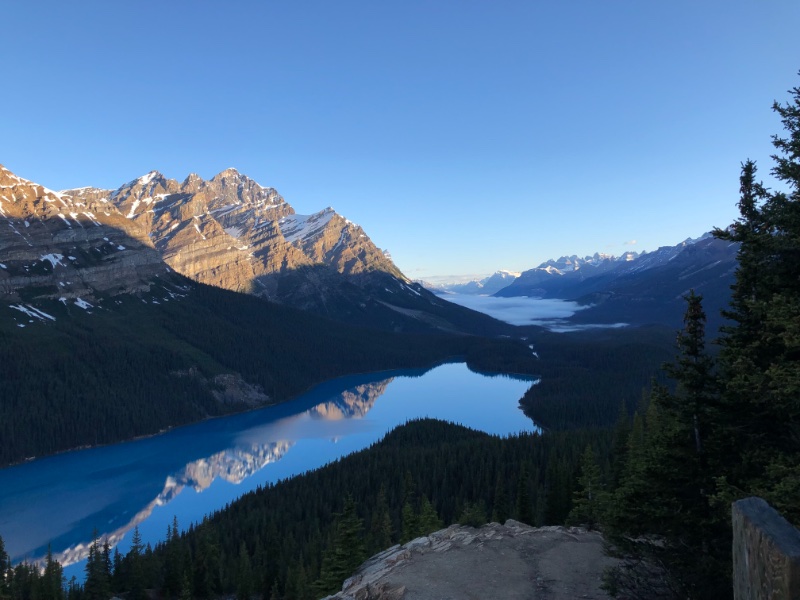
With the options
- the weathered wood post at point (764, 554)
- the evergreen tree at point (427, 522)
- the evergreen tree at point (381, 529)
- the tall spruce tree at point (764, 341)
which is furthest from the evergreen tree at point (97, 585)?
the weathered wood post at point (764, 554)

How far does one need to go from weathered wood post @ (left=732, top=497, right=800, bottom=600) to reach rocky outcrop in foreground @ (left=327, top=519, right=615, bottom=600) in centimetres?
1571

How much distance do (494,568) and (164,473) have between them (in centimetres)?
12860

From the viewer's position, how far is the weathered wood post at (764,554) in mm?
4168

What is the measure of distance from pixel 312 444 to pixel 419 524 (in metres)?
111

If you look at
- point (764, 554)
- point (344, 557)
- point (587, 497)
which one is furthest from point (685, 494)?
point (587, 497)

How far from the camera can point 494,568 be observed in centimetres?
2162

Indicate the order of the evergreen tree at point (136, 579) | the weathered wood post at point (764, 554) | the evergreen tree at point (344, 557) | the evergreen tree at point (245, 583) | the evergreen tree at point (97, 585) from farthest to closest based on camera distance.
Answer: the evergreen tree at point (136, 579) → the evergreen tree at point (245, 583) → the evergreen tree at point (97, 585) → the evergreen tree at point (344, 557) → the weathered wood post at point (764, 554)

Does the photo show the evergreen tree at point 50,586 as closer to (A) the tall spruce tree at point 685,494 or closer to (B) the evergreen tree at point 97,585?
(B) the evergreen tree at point 97,585

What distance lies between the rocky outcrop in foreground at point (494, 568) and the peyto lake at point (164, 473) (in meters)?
79.8

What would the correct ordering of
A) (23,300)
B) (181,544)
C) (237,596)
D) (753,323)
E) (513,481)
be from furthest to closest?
(23,300) < (513,481) < (181,544) < (237,596) < (753,323)

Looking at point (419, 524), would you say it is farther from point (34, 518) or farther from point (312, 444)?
point (312, 444)

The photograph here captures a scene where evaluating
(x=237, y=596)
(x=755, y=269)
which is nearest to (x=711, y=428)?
(x=755, y=269)

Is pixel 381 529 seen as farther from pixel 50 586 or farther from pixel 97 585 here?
pixel 50 586

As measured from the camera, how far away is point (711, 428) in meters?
15.3
